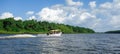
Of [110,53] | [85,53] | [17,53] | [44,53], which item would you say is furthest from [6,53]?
[110,53]

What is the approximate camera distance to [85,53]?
163ft

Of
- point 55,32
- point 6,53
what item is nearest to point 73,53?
point 6,53

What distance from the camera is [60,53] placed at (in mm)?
49750

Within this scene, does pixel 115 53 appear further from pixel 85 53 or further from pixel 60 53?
pixel 60 53

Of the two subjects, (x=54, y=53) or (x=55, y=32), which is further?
(x=55, y=32)

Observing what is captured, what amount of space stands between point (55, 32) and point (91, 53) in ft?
414

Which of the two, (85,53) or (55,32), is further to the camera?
(55,32)

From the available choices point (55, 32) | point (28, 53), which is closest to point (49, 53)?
point (28, 53)

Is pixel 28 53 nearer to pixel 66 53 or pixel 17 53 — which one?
pixel 17 53

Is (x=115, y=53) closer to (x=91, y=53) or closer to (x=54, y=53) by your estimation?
(x=91, y=53)

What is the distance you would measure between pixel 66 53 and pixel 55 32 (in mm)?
125864

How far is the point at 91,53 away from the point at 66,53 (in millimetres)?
4847

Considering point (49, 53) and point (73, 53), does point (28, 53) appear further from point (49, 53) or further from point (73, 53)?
point (73, 53)

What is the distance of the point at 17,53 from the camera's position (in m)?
49.1
